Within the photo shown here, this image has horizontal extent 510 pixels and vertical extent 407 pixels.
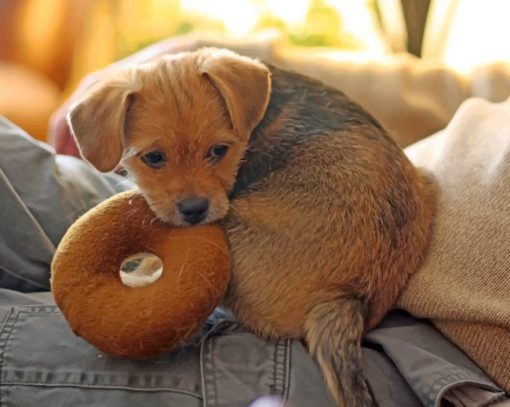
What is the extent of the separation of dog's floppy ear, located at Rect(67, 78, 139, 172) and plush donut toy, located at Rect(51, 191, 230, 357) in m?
0.08

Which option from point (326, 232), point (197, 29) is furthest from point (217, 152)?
point (197, 29)

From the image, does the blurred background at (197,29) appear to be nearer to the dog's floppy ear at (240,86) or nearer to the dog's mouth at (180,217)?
the dog's floppy ear at (240,86)

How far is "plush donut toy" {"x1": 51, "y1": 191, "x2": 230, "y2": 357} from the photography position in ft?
3.52

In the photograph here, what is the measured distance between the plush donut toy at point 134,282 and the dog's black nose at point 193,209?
0.08ft

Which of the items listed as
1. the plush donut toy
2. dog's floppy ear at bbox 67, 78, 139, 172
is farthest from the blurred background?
the plush donut toy

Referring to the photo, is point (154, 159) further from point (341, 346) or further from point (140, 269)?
point (341, 346)

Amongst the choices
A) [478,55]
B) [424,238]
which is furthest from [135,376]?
[478,55]

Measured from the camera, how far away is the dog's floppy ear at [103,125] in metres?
1.20

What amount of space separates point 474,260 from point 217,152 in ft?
1.51

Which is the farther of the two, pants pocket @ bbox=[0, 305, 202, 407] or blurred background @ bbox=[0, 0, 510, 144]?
blurred background @ bbox=[0, 0, 510, 144]

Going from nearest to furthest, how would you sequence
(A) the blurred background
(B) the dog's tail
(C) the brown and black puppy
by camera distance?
(B) the dog's tail < (C) the brown and black puppy < (A) the blurred background

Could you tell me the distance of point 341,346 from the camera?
1.11 metres

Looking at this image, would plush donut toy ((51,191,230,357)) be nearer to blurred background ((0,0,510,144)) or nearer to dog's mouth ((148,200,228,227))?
dog's mouth ((148,200,228,227))

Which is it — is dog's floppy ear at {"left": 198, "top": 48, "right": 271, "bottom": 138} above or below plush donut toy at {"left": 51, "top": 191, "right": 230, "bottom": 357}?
above
